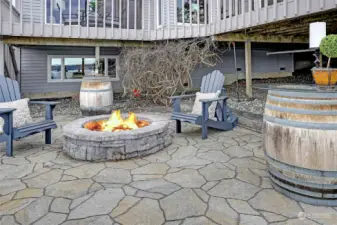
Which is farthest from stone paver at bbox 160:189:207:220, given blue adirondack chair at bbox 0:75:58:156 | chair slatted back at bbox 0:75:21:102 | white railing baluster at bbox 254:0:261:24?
white railing baluster at bbox 254:0:261:24

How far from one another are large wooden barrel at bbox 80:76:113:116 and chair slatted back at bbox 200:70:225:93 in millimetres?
2190

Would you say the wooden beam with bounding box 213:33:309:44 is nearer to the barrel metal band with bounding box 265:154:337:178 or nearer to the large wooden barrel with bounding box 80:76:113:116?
the large wooden barrel with bounding box 80:76:113:116

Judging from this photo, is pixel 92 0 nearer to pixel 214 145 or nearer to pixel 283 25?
pixel 283 25

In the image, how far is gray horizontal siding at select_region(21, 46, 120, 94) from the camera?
337 inches

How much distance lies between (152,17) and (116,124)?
6230 millimetres

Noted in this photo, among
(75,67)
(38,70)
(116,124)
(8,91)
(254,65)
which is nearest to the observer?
(116,124)

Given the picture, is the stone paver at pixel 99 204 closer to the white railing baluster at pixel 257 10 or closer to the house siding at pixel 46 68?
the white railing baluster at pixel 257 10

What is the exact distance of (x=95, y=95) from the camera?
18.0ft

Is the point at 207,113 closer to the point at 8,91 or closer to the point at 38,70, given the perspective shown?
the point at 8,91

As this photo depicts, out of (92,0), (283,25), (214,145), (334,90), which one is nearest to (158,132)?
(214,145)

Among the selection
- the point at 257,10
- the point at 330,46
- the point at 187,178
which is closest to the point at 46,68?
the point at 257,10

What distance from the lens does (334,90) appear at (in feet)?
6.33

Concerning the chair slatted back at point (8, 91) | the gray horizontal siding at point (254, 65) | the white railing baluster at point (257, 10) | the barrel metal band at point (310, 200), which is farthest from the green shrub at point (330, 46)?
the gray horizontal siding at point (254, 65)

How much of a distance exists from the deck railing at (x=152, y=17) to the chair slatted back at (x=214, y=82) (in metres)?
1.88
